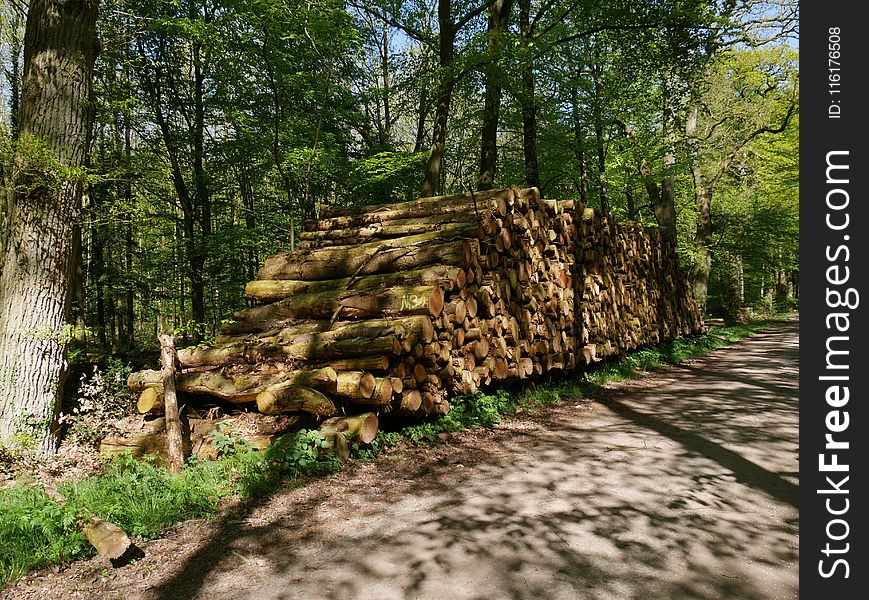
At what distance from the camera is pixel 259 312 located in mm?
6691

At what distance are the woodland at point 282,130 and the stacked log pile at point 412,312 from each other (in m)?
0.96

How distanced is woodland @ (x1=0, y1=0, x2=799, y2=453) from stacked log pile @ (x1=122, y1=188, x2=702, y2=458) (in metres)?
0.96

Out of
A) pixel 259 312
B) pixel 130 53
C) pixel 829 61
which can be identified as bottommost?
pixel 259 312

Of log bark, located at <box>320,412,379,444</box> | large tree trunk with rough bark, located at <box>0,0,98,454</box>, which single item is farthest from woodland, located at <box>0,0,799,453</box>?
log bark, located at <box>320,412,379,444</box>

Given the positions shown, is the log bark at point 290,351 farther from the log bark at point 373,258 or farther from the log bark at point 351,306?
the log bark at point 373,258

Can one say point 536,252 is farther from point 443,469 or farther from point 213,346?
point 213,346

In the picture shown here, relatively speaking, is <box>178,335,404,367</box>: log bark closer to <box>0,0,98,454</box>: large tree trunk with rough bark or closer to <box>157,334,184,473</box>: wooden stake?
<box>157,334,184,473</box>: wooden stake

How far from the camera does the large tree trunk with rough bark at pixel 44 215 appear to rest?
16.5ft

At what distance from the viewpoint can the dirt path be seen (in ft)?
9.16

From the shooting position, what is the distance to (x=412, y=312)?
571cm

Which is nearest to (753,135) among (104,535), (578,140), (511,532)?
(578,140)

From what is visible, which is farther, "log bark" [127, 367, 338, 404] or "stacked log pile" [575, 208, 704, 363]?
"stacked log pile" [575, 208, 704, 363]

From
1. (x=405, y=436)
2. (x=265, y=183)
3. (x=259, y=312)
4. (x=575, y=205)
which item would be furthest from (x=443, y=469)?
(x=265, y=183)

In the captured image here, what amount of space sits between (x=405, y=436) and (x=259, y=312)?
271 centimetres
